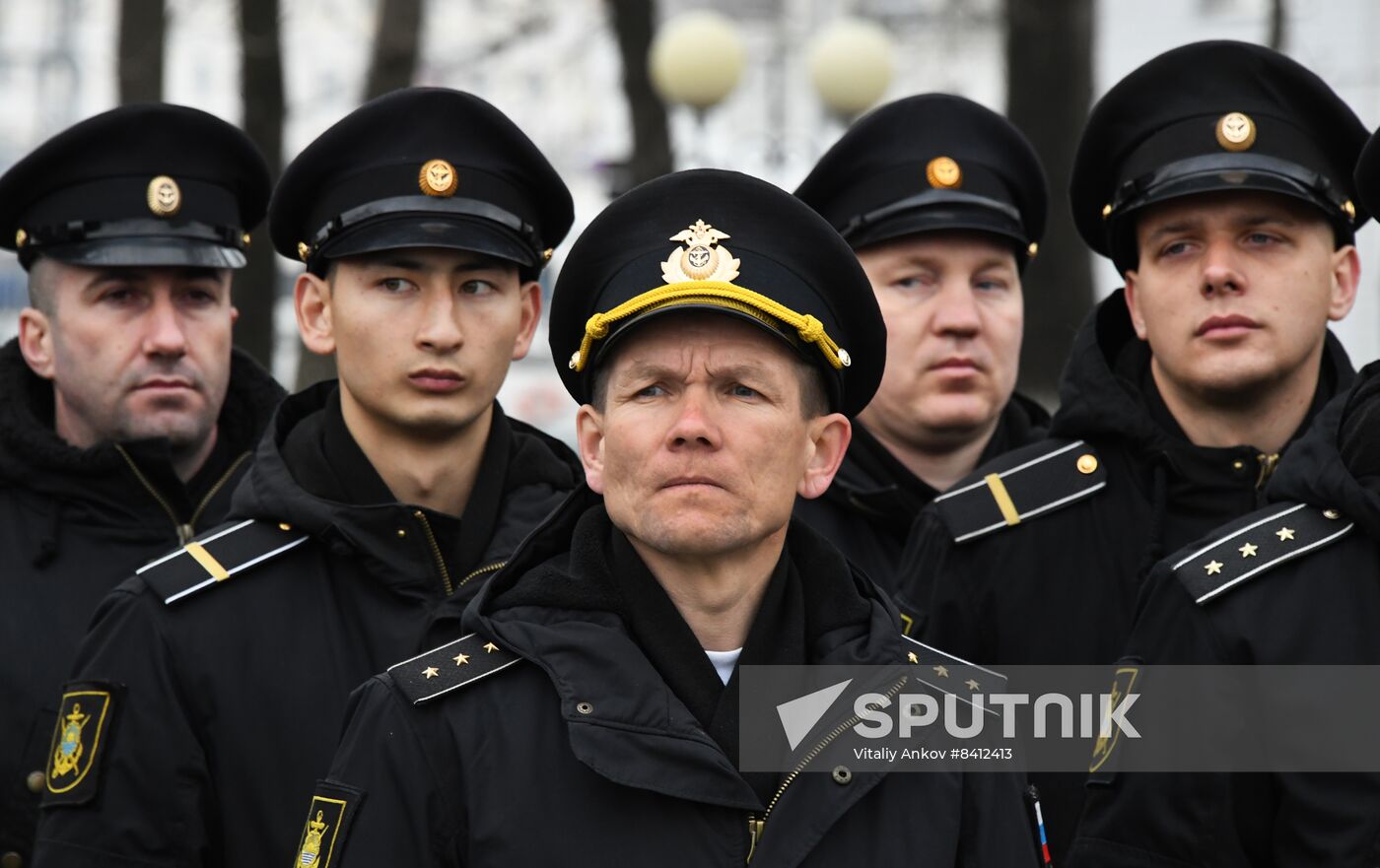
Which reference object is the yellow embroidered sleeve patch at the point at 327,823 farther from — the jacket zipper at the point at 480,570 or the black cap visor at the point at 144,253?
the black cap visor at the point at 144,253

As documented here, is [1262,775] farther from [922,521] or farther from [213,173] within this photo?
[213,173]

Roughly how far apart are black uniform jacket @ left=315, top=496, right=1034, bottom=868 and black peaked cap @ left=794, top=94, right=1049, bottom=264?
255 centimetres

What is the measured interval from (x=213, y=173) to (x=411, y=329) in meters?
1.30

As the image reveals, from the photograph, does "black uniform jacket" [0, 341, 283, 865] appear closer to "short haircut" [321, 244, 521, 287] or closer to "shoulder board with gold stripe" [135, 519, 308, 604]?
"shoulder board with gold stripe" [135, 519, 308, 604]

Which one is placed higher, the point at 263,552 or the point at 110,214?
the point at 110,214

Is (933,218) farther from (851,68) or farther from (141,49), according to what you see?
(851,68)

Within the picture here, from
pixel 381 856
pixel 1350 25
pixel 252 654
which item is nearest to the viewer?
pixel 381 856

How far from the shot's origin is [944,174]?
607cm

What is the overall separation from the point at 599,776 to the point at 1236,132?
251 cm

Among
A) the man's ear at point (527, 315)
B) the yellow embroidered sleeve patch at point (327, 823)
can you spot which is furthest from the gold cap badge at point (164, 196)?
the yellow embroidered sleeve patch at point (327, 823)

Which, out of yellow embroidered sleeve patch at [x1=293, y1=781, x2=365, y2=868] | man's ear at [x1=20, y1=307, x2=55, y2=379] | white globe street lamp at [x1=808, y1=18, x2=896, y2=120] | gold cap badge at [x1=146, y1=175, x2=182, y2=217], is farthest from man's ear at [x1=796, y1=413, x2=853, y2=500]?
white globe street lamp at [x1=808, y1=18, x2=896, y2=120]

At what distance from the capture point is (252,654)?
4.74 meters

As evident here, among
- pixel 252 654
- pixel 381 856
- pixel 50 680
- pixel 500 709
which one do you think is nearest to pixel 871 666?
pixel 500 709

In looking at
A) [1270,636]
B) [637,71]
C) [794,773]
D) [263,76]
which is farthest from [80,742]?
[637,71]
